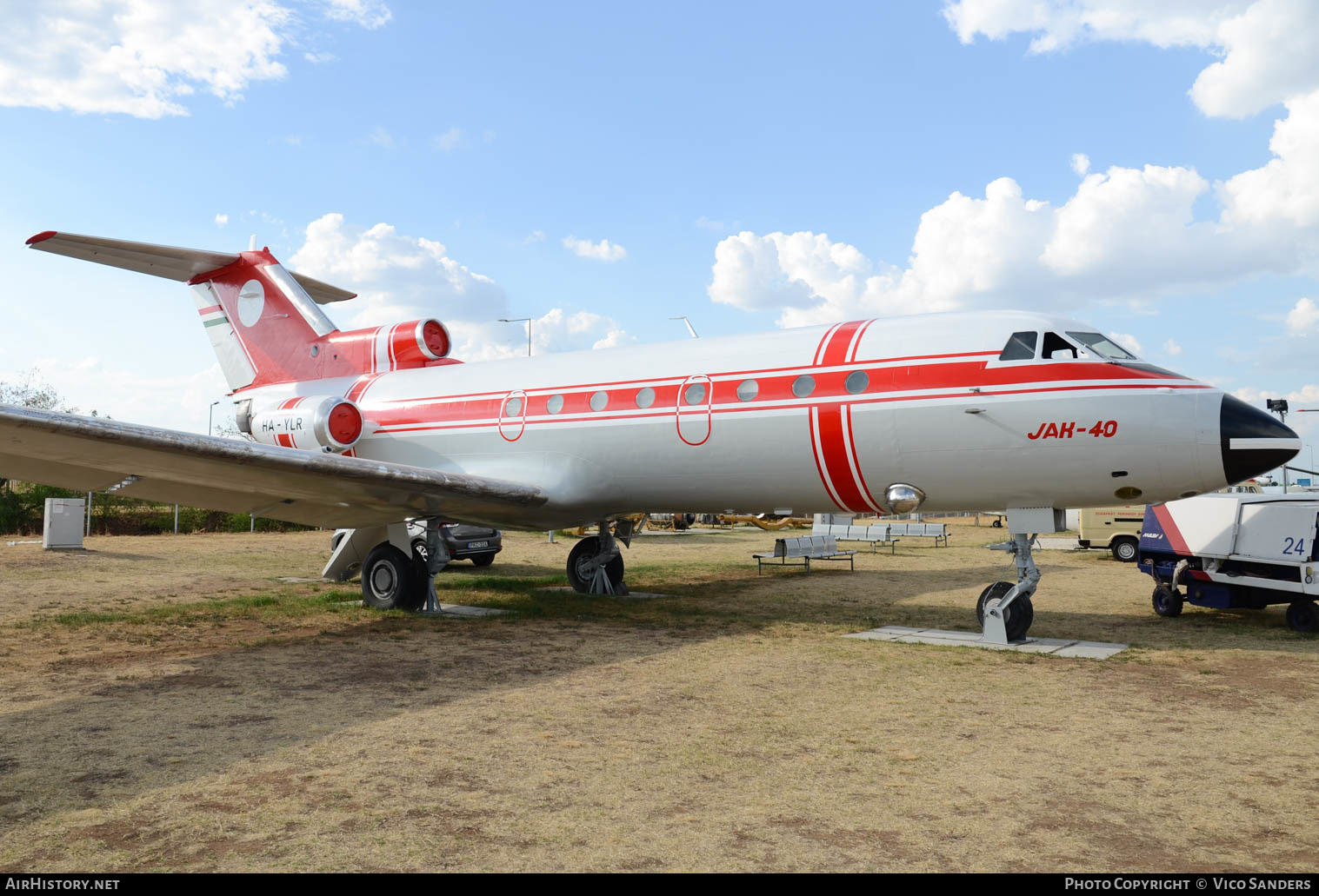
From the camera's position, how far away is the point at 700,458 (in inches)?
445

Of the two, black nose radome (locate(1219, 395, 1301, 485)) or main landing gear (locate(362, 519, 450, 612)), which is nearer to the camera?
black nose radome (locate(1219, 395, 1301, 485))

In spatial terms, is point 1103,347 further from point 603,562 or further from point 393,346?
point 393,346

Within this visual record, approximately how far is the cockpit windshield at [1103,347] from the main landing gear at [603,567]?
781 centimetres

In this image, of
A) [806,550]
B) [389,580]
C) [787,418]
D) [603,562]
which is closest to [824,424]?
[787,418]

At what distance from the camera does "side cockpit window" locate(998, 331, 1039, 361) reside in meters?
9.48

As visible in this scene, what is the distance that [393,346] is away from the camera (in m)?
15.6

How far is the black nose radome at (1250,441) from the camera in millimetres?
8484

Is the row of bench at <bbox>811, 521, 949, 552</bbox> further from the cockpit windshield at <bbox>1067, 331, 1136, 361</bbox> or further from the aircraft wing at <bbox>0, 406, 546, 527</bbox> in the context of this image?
the cockpit windshield at <bbox>1067, 331, 1136, 361</bbox>

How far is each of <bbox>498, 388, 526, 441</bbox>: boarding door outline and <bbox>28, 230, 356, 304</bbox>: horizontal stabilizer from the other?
7.06 meters

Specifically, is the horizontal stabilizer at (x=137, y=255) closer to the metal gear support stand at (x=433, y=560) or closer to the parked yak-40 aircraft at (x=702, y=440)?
the parked yak-40 aircraft at (x=702, y=440)

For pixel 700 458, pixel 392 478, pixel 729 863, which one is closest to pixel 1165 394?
pixel 700 458

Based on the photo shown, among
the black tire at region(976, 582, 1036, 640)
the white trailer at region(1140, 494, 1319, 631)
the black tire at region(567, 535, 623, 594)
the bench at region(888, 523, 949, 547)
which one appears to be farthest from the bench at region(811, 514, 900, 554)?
the black tire at region(976, 582, 1036, 640)

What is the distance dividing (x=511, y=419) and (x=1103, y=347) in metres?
7.91

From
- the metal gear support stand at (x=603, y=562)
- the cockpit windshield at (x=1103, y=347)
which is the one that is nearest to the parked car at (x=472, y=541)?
the metal gear support stand at (x=603, y=562)
